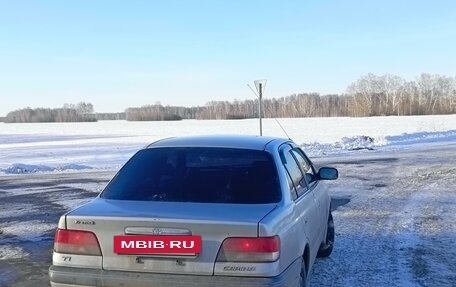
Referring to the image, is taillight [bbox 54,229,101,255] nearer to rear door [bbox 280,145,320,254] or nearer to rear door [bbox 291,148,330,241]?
rear door [bbox 280,145,320,254]

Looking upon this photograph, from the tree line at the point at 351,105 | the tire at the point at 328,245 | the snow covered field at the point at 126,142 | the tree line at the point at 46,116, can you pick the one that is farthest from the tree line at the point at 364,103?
the tire at the point at 328,245

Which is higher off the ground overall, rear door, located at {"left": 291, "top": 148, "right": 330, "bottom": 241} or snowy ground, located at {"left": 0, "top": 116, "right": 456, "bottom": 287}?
rear door, located at {"left": 291, "top": 148, "right": 330, "bottom": 241}

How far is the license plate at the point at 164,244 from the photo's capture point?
3.21 metres

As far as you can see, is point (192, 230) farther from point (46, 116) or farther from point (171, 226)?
point (46, 116)

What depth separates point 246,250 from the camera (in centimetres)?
319

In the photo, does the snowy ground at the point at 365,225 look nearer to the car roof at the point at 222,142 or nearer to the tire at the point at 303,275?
the tire at the point at 303,275

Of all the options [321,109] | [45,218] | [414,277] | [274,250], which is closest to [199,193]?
[274,250]

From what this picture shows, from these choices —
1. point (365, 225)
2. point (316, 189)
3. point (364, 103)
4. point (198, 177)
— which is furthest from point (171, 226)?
point (364, 103)

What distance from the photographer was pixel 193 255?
322 centimetres

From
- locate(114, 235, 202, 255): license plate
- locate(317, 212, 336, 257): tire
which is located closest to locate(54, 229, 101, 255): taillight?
locate(114, 235, 202, 255): license plate

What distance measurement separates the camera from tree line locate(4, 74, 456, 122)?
358 feet

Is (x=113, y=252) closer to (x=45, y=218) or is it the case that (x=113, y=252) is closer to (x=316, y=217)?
(x=316, y=217)

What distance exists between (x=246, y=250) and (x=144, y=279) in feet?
2.20

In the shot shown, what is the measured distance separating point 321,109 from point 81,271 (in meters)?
128
